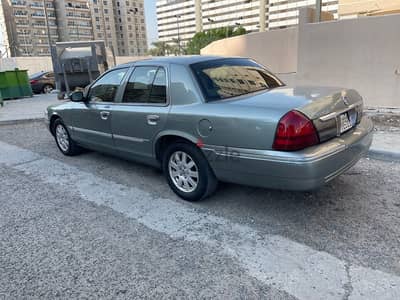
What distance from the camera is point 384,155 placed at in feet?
15.8

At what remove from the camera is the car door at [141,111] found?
3.59 metres

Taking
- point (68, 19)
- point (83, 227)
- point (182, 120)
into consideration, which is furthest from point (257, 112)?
point (68, 19)

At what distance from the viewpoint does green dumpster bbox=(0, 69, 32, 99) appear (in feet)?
52.1

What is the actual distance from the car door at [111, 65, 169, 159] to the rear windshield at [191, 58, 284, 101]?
473mm

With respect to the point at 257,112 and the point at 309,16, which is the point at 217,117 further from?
the point at 309,16

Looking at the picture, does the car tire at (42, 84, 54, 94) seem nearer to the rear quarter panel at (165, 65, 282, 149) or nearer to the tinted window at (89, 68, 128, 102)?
the tinted window at (89, 68, 128, 102)

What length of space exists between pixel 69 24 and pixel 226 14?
51.2m

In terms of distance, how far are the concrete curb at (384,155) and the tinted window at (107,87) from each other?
3896mm

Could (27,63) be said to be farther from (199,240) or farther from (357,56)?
(199,240)

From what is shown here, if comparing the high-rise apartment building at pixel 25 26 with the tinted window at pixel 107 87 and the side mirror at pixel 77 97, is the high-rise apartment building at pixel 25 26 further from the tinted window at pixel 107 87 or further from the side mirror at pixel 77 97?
the tinted window at pixel 107 87

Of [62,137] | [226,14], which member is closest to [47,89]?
[62,137]

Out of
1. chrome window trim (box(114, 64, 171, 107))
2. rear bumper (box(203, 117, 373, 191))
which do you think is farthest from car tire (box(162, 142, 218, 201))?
chrome window trim (box(114, 64, 171, 107))

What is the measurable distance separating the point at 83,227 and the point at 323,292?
7.27ft

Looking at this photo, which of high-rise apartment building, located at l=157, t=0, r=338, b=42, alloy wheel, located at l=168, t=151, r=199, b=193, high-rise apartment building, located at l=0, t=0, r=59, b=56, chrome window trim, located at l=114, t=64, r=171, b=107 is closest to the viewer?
alloy wheel, located at l=168, t=151, r=199, b=193
